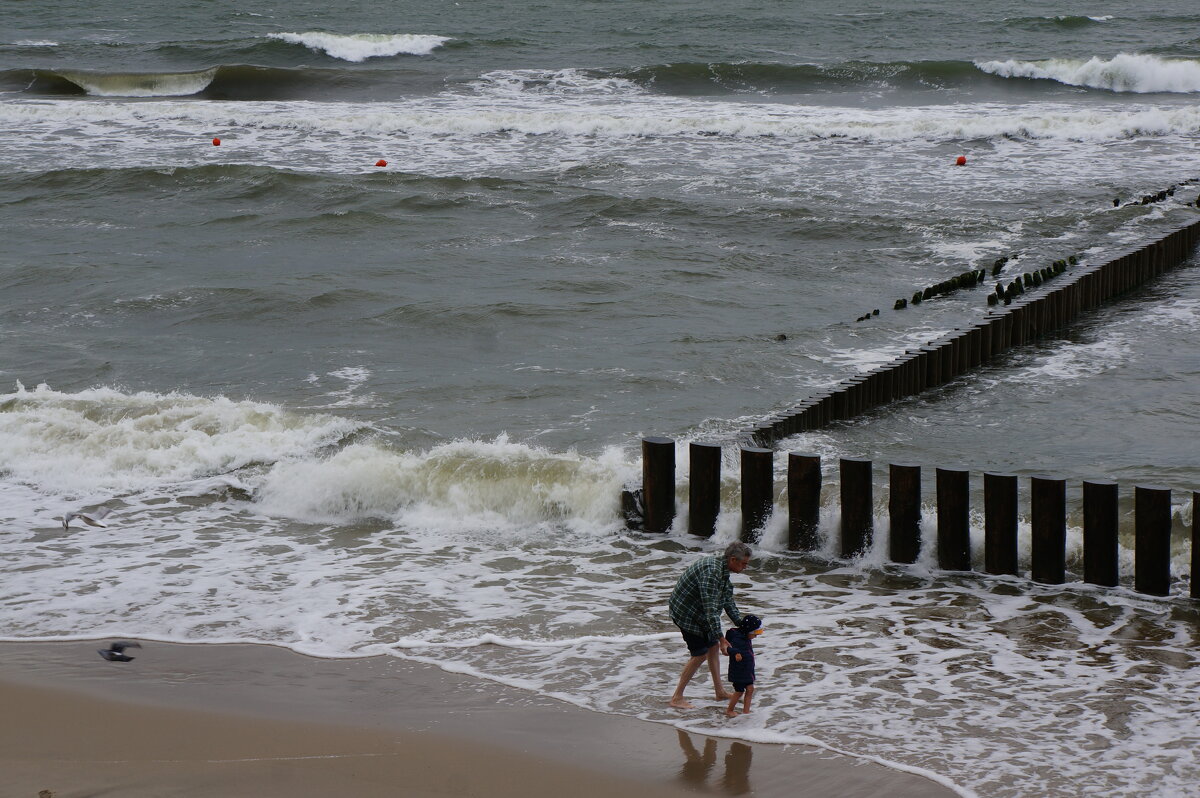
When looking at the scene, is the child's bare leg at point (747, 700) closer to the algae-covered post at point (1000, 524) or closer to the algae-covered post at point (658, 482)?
the algae-covered post at point (1000, 524)

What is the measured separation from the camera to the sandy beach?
6.46 metres

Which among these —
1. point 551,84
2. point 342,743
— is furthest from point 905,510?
point 551,84

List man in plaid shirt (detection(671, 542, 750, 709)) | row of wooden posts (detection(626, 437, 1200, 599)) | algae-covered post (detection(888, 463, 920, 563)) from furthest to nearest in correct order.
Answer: algae-covered post (detection(888, 463, 920, 563)) → row of wooden posts (detection(626, 437, 1200, 599)) → man in plaid shirt (detection(671, 542, 750, 709))

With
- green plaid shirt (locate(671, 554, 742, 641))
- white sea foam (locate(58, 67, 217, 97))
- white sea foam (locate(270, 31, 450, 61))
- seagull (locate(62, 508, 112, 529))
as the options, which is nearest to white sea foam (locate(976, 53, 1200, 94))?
white sea foam (locate(270, 31, 450, 61))

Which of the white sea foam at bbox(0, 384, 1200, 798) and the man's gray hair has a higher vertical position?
the man's gray hair

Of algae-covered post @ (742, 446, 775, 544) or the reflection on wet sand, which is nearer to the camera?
the reflection on wet sand

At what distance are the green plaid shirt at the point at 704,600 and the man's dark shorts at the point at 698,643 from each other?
22 millimetres

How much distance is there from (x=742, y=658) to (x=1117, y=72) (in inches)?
1443

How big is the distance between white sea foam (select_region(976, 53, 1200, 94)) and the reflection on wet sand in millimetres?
36078

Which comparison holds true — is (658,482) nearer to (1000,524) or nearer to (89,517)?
(1000,524)

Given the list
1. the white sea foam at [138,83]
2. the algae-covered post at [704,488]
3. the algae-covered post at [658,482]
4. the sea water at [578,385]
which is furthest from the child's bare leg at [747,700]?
the white sea foam at [138,83]

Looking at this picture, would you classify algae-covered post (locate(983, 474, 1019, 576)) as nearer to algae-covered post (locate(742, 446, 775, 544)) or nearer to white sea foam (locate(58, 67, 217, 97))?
algae-covered post (locate(742, 446, 775, 544))

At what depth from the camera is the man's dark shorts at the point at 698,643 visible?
738 cm

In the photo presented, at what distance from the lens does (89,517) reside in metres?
10.4
